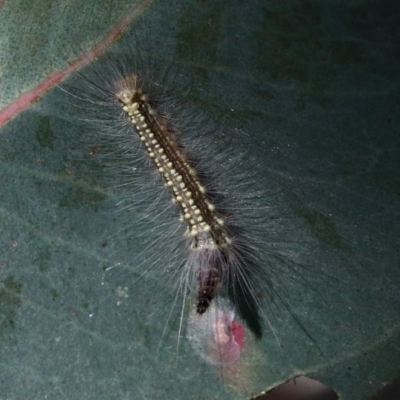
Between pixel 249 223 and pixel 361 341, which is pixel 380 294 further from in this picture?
pixel 249 223

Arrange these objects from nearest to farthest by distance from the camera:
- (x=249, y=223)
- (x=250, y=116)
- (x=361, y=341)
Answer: (x=361, y=341) → (x=250, y=116) → (x=249, y=223)

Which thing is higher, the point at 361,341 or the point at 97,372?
the point at 97,372

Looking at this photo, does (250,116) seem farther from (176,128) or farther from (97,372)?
(97,372)

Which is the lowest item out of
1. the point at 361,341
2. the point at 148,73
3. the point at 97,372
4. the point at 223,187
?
the point at 361,341

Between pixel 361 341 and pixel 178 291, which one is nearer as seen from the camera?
pixel 361 341

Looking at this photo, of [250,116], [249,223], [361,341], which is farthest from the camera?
[249,223]

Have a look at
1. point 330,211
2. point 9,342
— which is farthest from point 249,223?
point 9,342
